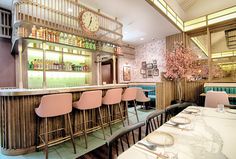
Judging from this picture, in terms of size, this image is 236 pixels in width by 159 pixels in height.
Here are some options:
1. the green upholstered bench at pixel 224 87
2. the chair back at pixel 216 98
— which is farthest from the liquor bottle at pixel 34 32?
the green upholstered bench at pixel 224 87

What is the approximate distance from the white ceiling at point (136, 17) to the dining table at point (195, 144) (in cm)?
338

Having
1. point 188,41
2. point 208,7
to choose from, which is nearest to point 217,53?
point 188,41

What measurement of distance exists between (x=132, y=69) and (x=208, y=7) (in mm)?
4453

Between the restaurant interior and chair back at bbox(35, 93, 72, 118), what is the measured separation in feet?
0.05

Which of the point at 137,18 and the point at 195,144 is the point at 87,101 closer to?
the point at 195,144

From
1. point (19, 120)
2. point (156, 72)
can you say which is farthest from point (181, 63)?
point (19, 120)

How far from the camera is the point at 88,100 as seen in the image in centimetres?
263

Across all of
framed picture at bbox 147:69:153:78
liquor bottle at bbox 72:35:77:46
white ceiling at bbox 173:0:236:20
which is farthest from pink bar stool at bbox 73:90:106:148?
framed picture at bbox 147:69:153:78

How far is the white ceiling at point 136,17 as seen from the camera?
373 centimetres

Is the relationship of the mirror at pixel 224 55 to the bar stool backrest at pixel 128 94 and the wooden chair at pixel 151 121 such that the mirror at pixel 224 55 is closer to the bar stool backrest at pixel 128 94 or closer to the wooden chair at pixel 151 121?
the bar stool backrest at pixel 128 94

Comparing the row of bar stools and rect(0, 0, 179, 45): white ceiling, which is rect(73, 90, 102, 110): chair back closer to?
the row of bar stools

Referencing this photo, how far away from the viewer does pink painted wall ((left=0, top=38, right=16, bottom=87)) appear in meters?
4.02

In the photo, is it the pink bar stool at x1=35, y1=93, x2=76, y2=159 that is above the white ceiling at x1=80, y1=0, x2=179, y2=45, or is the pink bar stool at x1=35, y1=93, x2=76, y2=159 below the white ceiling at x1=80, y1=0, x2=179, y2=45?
below

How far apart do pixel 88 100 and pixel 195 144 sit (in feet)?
6.51
